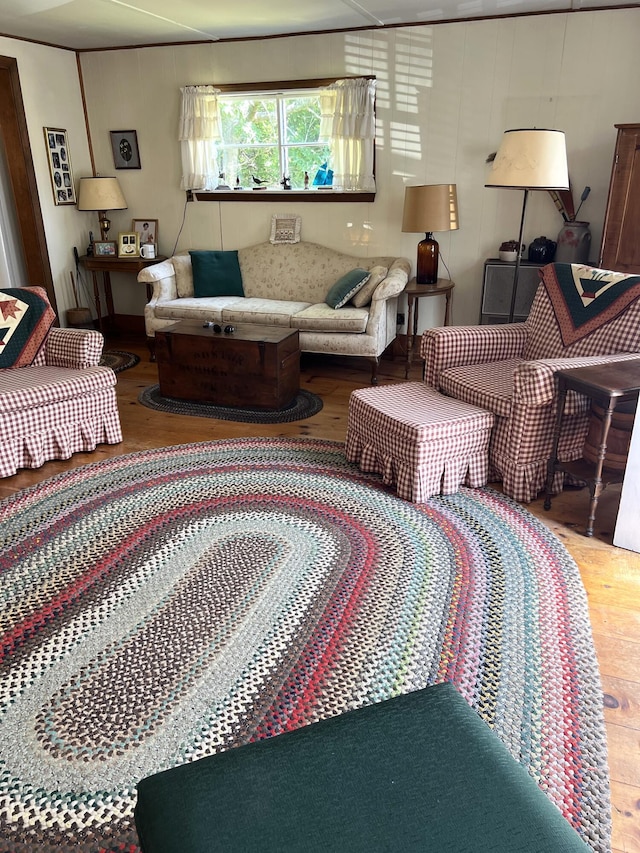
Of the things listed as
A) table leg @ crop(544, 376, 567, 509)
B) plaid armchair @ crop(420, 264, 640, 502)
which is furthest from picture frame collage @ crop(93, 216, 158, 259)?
table leg @ crop(544, 376, 567, 509)

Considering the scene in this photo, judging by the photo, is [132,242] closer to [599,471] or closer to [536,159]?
[536,159]

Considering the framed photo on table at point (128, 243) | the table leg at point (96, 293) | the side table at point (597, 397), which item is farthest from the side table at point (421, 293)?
the table leg at point (96, 293)

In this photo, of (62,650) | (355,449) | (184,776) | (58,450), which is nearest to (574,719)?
(184,776)

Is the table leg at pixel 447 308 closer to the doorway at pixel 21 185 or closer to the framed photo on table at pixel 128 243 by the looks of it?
the framed photo on table at pixel 128 243

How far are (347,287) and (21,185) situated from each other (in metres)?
2.82

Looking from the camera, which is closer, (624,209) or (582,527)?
(582,527)

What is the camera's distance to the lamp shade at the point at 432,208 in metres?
4.32

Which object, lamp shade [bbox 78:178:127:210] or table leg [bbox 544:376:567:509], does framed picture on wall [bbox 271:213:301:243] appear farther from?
table leg [bbox 544:376:567:509]

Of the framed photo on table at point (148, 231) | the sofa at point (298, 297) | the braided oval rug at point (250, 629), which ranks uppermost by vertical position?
the framed photo on table at point (148, 231)

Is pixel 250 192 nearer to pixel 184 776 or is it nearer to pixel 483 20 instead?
pixel 483 20

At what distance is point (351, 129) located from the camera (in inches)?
188

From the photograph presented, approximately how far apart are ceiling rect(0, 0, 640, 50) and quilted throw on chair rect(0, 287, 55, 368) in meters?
1.85

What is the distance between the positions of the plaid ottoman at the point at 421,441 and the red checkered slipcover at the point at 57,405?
4.49 feet

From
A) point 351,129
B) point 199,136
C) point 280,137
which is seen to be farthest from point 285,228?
point 199,136
